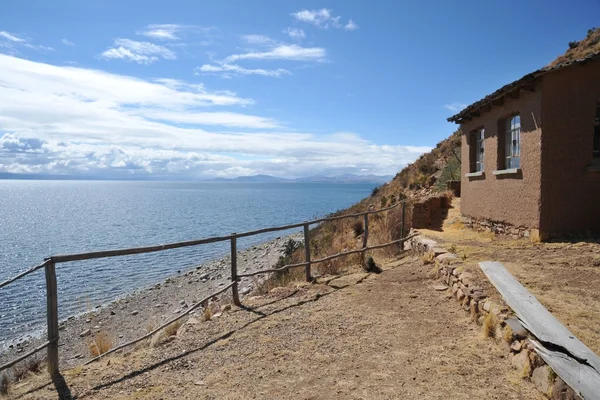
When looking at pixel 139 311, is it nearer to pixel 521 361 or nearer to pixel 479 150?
pixel 479 150

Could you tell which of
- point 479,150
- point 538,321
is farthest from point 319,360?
point 479,150

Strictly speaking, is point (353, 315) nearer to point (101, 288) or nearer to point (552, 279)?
point (552, 279)

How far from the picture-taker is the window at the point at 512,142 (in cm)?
1045

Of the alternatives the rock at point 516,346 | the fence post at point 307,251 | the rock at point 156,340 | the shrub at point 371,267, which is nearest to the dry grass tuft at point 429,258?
the shrub at point 371,267

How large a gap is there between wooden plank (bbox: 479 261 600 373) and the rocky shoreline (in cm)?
600

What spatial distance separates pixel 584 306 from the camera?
5.41m

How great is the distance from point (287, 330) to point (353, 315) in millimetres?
1109

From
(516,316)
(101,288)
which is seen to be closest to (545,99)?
(516,316)

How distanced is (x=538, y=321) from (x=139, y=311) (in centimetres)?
1265

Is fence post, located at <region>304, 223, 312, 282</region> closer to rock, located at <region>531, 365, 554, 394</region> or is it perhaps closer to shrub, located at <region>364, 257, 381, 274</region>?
shrub, located at <region>364, 257, 381, 274</region>

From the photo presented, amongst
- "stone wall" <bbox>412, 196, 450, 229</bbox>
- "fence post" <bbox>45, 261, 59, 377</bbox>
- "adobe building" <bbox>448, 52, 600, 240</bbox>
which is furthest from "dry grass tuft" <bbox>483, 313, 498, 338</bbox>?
"stone wall" <bbox>412, 196, 450, 229</bbox>

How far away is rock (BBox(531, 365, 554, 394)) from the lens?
3.78 metres

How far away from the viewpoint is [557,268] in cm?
732

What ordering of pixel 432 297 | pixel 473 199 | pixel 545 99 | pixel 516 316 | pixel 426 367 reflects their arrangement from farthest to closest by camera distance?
pixel 473 199 < pixel 545 99 < pixel 432 297 < pixel 516 316 < pixel 426 367
